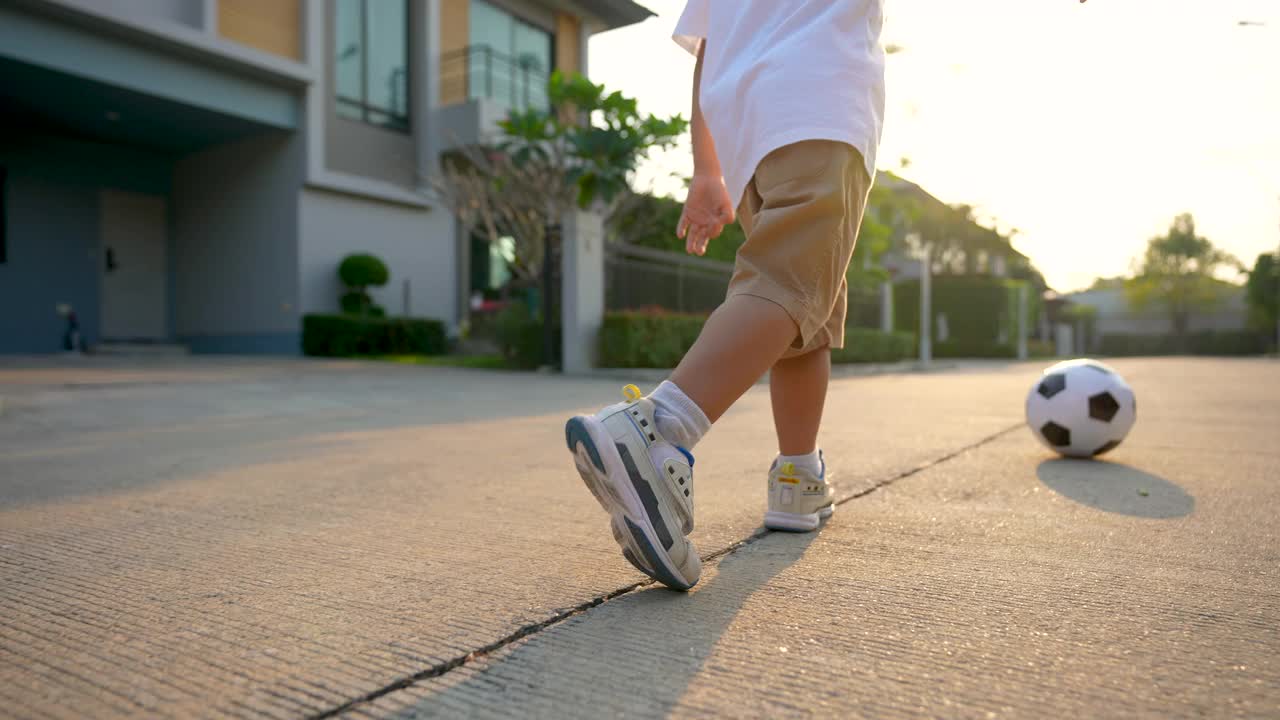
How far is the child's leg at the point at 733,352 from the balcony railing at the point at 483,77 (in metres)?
15.4

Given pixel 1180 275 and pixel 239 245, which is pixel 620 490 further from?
pixel 1180 275

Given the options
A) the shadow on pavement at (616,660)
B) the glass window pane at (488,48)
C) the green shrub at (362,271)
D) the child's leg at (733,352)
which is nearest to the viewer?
the shadow on pavement at (616,660)

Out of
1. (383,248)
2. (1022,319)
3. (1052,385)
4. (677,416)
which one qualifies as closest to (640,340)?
(1052,385)

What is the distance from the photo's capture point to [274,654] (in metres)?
1.11

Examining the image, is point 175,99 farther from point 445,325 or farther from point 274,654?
point 274,654

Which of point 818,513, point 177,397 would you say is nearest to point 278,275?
point 177,397

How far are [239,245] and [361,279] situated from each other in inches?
113

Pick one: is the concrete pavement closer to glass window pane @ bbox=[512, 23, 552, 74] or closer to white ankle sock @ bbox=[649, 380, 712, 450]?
white ankle sock @ bbox=[649, 380, 712, 450]

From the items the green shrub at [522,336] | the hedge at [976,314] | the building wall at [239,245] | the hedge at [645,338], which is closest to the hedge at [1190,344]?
the hedge at [976,314]

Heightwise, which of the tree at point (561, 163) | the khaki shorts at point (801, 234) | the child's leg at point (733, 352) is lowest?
the child's leg at point (733, 352)

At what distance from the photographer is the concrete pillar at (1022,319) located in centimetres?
2564

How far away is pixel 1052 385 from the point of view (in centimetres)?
326

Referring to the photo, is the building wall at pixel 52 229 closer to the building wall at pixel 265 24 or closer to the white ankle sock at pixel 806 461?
the building wall at pixel 265 24

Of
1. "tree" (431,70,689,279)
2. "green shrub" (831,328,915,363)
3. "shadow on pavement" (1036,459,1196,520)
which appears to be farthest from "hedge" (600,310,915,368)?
"shadow on pavement" (1036,459,1196,520)
